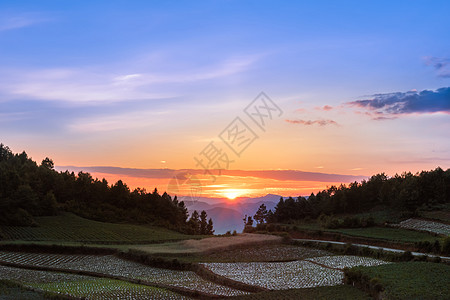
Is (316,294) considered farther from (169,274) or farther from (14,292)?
(14,292)

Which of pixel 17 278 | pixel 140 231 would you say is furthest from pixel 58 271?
pixel 140 231

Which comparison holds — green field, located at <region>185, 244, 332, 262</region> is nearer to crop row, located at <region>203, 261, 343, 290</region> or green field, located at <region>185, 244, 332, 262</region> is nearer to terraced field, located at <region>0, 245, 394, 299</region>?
terraced field, located at <region>0, 245, 394, 299</region>

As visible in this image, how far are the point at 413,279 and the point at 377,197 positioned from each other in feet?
158

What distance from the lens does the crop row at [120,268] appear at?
24.4 meters

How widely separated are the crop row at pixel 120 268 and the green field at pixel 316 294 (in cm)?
247

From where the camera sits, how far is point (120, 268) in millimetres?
31719

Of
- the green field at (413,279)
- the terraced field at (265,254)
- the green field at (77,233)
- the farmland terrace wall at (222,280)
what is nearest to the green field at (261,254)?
the terraced field at (265,254)

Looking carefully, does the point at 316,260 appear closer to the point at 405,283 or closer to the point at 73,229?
the point at 405,283

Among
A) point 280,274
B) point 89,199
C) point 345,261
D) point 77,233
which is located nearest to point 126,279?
point 280,274

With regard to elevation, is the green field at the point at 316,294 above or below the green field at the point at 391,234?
below

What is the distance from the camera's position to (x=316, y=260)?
110 feet

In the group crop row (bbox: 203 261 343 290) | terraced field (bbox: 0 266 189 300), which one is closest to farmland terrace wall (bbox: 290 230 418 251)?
crop row (bbox: 203 261 343 290)

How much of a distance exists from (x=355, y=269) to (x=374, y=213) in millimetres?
38673

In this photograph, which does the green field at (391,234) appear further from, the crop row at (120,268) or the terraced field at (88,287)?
the terraced field at (88,287)
